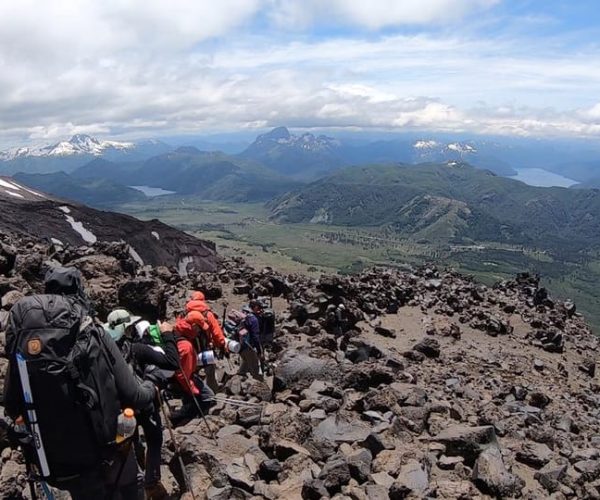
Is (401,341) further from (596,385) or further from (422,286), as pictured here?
(422,286)

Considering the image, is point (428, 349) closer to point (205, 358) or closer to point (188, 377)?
point (205, 358)

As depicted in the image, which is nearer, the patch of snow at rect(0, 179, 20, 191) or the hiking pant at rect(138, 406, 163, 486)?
the hiking pant at rect(138, 406, 163, 486)

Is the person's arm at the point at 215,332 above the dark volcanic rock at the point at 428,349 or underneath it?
above

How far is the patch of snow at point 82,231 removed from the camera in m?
46.5

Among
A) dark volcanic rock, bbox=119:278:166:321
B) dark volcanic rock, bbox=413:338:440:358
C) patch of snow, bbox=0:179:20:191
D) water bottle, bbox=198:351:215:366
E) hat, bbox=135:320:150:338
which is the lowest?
dark volcanic rock, bbox=413:338:440:358

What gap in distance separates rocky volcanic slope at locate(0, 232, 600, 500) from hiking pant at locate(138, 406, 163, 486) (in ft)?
1.99

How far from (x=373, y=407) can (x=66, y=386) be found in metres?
8.92

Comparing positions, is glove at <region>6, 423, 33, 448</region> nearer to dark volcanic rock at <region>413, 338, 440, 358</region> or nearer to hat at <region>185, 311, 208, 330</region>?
hat at <region>185, 311, 208, 330</region>

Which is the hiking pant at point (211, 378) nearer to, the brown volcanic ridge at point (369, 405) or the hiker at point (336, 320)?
the brown volcanic ridge at point (369, 405)

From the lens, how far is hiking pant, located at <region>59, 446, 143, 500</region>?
587cm

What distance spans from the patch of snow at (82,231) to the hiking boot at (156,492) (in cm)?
4071

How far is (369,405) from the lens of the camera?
12836mm

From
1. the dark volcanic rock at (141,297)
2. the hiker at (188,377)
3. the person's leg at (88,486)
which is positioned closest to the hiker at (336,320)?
the dark volcanic rock at (141,297)

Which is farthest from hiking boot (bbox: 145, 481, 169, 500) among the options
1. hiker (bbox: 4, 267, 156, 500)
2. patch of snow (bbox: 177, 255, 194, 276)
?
patch of snow (bbox: 177, 255, 194, 276)
